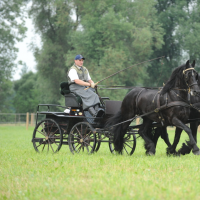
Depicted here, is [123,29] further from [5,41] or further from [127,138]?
[127,138]

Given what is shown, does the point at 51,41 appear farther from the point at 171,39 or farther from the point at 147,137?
the point at 147,137

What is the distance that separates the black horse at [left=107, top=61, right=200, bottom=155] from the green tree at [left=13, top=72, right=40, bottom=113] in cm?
4050

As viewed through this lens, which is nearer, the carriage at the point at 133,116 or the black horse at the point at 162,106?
the black horse at the point at 162,106

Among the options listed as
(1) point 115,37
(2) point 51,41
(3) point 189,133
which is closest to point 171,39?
(1) point 115,37

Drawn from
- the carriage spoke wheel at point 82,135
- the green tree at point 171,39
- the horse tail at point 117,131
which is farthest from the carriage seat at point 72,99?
the green tree at point 171,39

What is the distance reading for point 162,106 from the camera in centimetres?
773

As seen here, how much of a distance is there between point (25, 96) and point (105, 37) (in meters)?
26.3

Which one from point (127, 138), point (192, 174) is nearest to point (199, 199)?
point (192, 174)

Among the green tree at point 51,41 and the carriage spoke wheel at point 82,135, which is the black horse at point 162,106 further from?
the green tree at point 51,41

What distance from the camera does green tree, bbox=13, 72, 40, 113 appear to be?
170 feet

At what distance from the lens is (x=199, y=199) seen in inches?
147

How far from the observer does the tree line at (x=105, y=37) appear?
30391 millimetres

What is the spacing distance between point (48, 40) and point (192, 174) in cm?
2974

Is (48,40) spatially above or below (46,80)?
above
